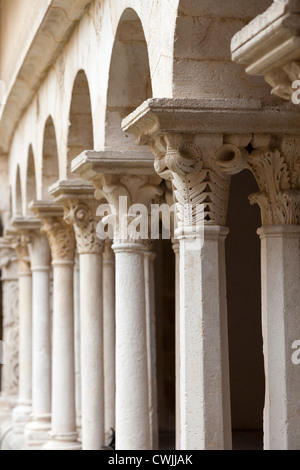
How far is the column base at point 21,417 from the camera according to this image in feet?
48.4

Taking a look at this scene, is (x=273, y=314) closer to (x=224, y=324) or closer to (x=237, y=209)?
(x=224, y=324)

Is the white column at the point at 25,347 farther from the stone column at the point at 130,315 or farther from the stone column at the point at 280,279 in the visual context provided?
the stone column at the point at 280,279

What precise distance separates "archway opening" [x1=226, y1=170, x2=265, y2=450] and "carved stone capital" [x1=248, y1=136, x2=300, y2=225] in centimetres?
675

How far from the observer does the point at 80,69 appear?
9.62 m

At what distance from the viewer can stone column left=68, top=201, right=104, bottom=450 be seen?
9.86 m

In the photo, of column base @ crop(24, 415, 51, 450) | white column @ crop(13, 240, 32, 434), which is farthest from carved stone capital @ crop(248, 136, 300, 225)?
white column @ crop(13, 240, 32, 434)

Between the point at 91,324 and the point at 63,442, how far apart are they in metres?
1.93

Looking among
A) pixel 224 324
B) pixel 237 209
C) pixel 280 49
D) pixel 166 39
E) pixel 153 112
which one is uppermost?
pixel 237 209

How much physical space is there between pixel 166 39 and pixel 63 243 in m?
5.80

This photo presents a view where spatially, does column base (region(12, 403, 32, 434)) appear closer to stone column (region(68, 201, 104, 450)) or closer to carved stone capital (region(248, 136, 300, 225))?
stone column (region(68, 201, 104, 450))
